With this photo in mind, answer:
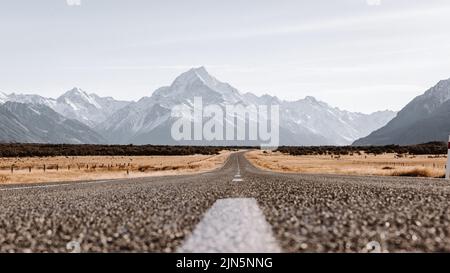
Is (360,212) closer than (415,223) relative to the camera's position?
No

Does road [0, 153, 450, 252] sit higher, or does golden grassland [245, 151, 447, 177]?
road [0, 153, 450, 252]

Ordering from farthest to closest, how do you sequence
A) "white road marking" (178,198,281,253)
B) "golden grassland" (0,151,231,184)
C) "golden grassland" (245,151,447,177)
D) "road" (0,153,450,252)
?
1. "golden grassland" (0,151,231,184)
2. "golden grassland" (245,151,447,177)
3. "road" (0,153,450,252)
4. "white road marking" (178,198,281,253)

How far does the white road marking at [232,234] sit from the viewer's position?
7.04m

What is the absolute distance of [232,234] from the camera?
8.13 metres

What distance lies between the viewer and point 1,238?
28.8ft

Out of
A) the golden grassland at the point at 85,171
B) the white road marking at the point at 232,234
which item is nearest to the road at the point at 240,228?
the white road marking at the point at 232,234

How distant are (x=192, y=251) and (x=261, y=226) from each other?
7.02ft

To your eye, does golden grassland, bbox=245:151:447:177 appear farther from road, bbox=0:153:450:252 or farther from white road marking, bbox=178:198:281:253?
white road marking, bbox=178:198:281:253

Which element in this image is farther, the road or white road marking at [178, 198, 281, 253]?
the road

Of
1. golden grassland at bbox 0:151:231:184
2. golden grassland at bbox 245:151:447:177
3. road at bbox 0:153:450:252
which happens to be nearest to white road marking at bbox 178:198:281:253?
road at bbox 0:153:450:252

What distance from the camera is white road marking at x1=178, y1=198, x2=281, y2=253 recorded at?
7.04m

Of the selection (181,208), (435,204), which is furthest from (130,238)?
(435,204)
